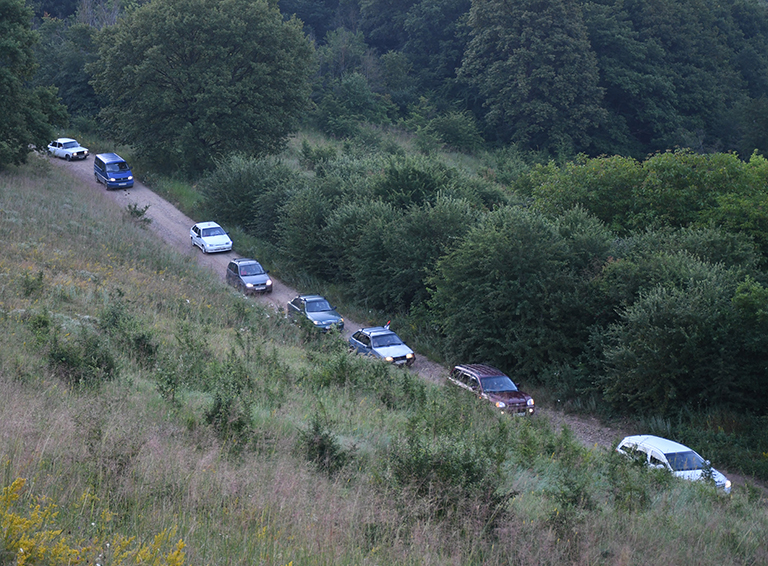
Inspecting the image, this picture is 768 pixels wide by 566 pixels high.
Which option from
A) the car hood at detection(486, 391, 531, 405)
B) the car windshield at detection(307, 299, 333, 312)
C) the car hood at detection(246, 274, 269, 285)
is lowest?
the car hood at detection(246, 274, 269, 285)

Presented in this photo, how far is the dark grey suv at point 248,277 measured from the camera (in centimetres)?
2921

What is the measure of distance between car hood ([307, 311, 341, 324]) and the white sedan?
30764mm

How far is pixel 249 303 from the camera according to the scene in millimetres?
24344

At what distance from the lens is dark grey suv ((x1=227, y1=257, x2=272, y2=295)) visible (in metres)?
29.2

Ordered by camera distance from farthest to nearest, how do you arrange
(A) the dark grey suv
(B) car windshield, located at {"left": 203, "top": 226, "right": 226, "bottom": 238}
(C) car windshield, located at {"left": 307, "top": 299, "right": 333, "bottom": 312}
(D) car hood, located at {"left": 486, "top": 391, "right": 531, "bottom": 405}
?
(B) car windshield, located at {"left": 203, "top": 226, "right": 226, "bottom": 238}
(A) the dark grey suv
(C) car windshield, located at {"left": 307, "top": 299, "right": 333, "bottom": 312}
(D) car hood, located at {"left": 486, "top": 391, "right": 531, "bottom": 405}

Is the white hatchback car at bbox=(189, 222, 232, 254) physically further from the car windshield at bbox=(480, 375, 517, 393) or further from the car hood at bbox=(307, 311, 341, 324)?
the car windshield at bbox=(480, 375, 517, 393)

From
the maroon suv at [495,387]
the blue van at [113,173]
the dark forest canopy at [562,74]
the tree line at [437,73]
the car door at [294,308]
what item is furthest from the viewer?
the dark forest canopy at [562,74]

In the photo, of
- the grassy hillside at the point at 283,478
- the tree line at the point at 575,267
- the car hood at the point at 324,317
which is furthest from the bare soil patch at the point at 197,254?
the grassy hillside at the point at 283,478

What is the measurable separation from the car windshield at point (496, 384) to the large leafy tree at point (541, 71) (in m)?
40.6

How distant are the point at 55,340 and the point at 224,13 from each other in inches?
1503

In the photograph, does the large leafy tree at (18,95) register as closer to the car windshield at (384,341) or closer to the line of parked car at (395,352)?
the line of parked car at (395,352)

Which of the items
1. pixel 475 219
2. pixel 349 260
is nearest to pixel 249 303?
pixel 349 260

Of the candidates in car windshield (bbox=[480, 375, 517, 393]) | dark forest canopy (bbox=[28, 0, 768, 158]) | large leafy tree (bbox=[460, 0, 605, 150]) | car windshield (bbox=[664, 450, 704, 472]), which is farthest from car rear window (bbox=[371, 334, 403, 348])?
large leafy tree (bbox=[460, 0, 605, 150])

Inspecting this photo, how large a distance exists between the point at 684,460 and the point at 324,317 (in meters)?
14.6
